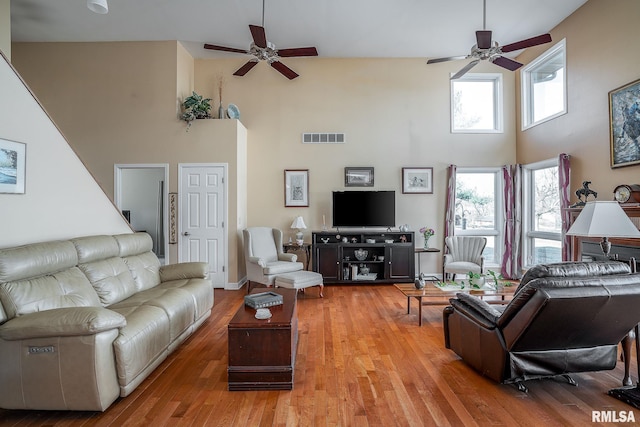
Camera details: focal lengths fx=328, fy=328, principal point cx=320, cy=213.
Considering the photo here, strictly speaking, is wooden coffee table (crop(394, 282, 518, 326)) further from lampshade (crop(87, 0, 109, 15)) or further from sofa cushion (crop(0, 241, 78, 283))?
lampshade (crop(87, 0, 109, 15))

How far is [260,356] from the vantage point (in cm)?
242

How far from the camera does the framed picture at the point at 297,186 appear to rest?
610cm

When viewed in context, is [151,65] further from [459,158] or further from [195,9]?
[459,158]

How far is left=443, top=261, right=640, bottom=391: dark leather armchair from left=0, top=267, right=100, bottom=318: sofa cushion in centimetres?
313

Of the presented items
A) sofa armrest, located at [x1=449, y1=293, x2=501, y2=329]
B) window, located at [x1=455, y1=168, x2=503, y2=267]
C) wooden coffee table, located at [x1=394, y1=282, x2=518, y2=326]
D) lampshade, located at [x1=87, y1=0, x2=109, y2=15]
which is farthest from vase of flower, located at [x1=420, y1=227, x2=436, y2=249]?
lampshade, located at [x1=87, y1=0, x2=109, y2=15]

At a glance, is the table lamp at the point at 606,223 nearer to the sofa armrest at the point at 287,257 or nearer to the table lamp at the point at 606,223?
the table lamp at the point at 606,223

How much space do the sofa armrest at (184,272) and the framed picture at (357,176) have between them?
3160 millimetres

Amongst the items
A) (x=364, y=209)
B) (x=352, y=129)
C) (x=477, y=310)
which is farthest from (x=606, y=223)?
(x=352, y=129)

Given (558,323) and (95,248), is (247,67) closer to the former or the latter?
(95,248)

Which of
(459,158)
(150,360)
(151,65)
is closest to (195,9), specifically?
(151,65)

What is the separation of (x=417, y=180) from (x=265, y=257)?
10.3 ft

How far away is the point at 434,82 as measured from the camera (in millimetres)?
6145

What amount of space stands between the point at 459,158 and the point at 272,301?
4857 mm

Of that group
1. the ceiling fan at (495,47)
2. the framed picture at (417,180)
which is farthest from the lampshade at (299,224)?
the ceiling fan at (495,47)
